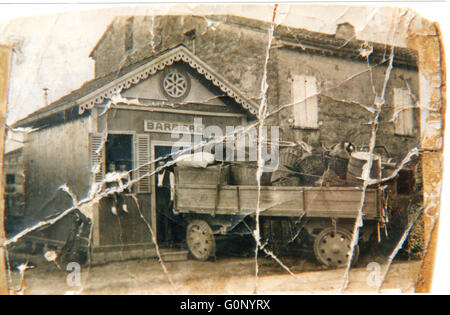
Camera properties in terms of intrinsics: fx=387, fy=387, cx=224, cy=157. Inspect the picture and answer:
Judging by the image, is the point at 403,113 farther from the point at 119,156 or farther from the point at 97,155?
the point at 97,155

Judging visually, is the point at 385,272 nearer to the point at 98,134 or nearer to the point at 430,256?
the point at 430,256

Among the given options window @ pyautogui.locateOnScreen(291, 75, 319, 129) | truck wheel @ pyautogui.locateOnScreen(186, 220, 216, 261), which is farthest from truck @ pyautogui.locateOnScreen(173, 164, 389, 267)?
window @ pyautogui.locateOnScreen(291, 75, 319, 129)

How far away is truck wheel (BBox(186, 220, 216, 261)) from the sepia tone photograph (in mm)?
38

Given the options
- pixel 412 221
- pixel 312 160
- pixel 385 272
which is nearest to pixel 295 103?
pixel 312 160

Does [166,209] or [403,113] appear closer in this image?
[403,113]

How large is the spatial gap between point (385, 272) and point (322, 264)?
0.73 meters

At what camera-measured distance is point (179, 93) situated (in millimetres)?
4855

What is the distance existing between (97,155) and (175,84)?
1.33m

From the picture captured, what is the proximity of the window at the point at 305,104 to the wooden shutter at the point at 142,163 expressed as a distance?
5.99ft

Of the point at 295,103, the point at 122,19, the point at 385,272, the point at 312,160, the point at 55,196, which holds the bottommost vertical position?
the point at 385,272

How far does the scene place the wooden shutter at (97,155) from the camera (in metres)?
4.37

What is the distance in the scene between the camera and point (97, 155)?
173 inches

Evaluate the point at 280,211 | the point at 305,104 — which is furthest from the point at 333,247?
the point at 305,104

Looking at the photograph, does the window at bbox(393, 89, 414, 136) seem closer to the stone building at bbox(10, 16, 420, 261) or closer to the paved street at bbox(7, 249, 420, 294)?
the stone building at bbox(10, 16, 420, 261)
